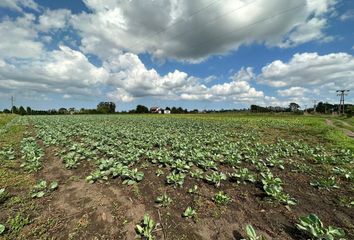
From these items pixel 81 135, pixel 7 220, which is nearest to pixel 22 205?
pixel 7 220

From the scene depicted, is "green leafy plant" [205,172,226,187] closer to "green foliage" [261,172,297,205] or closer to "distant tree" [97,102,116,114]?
"green foliage" [261,172,297,205]

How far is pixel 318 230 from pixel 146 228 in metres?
3.33

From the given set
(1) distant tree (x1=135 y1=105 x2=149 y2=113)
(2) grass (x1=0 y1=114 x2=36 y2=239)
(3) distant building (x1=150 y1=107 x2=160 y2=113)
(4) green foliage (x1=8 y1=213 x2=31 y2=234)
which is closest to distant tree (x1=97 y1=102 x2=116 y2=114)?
(1) distant tree (x1=135 y1=105 x2=149 y2=113)

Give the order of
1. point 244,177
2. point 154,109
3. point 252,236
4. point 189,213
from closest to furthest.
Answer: point 252,236 < point 189,213 < point 244,177 < point 154,109

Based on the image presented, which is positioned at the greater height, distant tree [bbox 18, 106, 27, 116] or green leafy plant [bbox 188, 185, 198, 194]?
distant tree [bbox 18, 106, 27, 116]

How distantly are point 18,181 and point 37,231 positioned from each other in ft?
10.7

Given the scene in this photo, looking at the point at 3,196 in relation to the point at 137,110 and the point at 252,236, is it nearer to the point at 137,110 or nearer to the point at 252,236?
the point at 252,236

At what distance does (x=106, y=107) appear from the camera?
150m

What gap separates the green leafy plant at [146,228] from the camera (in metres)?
4.13

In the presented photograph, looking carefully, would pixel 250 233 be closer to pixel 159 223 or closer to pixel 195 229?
pixel 195 229

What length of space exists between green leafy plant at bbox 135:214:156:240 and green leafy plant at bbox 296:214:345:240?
2.97m

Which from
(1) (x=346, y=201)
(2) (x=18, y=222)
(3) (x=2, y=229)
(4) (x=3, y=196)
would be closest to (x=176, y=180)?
(2) (x=18, y=222)

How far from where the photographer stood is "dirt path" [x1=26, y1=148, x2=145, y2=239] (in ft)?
14.2

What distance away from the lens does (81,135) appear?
55.0 feet
